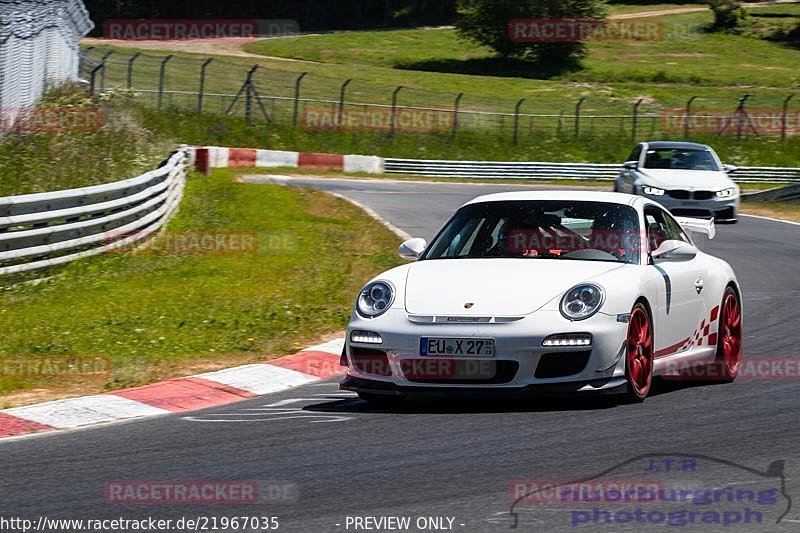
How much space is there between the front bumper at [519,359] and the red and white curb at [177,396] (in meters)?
1.63

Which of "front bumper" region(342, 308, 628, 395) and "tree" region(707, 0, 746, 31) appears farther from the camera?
"tree" region(707, 0, 746, 31)

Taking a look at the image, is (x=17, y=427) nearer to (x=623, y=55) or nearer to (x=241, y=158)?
(x=241, y=158)

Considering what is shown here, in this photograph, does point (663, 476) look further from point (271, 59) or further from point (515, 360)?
point (271, 59)

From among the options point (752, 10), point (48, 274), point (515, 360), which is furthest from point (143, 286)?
point (752, 10)

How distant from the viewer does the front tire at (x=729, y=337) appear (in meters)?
8.84

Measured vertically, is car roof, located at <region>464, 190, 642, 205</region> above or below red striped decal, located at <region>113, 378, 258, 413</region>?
above

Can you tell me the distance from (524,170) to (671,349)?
102 feet

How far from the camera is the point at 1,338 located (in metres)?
10.6

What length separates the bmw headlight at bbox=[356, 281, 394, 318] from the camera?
7.68 m

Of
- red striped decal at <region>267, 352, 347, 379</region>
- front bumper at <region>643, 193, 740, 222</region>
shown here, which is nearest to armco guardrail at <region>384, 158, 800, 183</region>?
front bumper at <region>643, 193, 740, 222</region>

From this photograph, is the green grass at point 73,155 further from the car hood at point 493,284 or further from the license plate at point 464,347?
the license plate at point 464,347

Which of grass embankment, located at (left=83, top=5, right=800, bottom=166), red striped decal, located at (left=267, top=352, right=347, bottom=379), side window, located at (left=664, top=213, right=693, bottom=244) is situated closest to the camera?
side window, located at (left=664, top=213, right=693, bottom=244)

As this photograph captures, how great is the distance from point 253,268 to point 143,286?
2.00 m

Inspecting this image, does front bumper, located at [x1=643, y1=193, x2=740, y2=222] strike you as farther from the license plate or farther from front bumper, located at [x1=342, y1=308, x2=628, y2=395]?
the license plate
